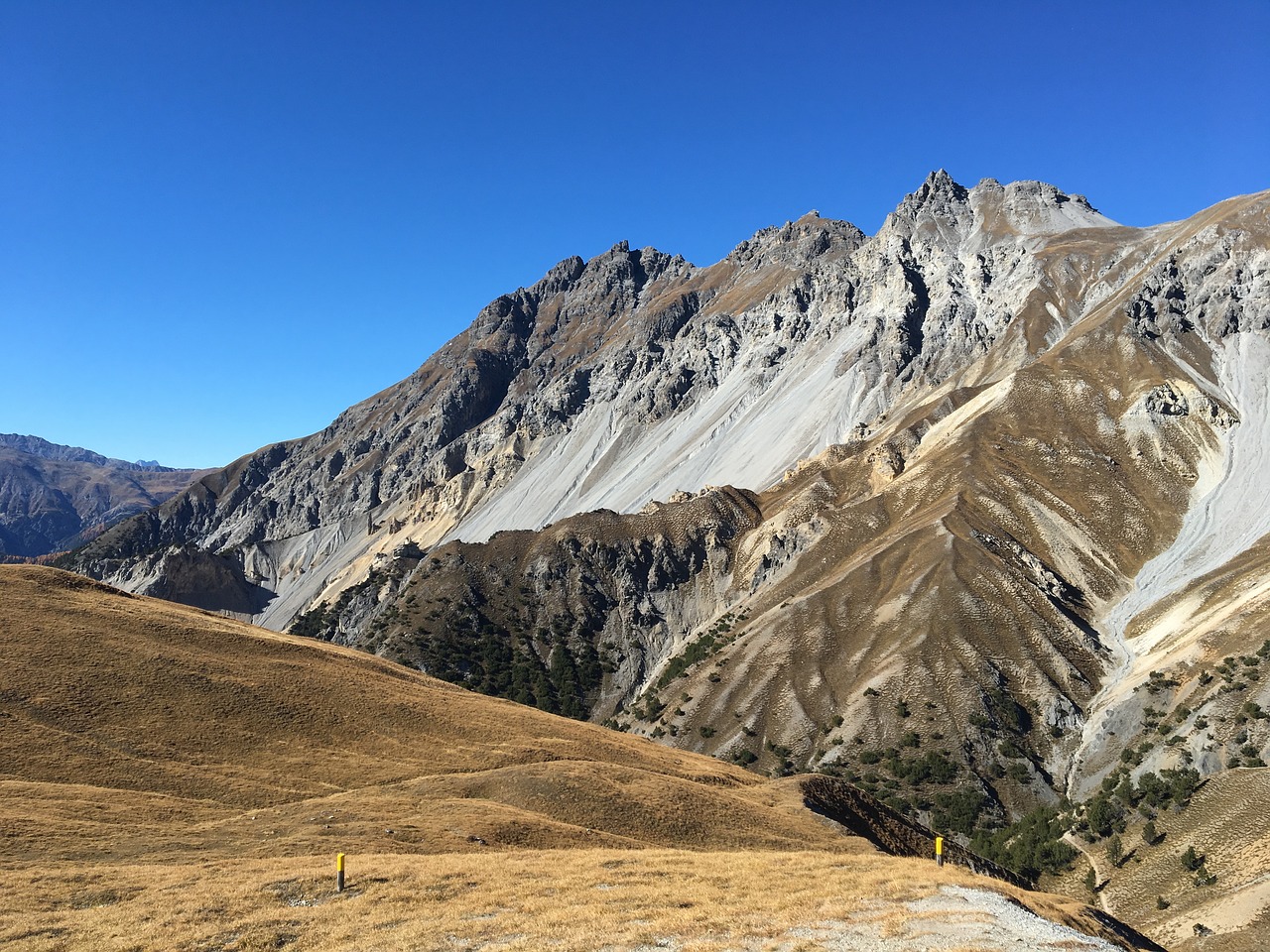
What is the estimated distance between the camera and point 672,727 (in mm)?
108312

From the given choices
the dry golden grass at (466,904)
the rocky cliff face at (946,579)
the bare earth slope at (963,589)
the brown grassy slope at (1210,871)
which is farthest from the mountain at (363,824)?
the rocky cliff face at (946,579)

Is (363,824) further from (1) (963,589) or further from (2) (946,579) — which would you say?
(2) (946,579)

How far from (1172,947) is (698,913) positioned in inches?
1729

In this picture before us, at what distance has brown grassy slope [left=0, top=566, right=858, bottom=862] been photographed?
112 feet

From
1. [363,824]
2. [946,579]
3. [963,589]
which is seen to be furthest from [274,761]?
[946,579]

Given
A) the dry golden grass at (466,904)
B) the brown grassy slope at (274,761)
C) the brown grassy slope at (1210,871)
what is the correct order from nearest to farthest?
the dry golden grass at (466,904) < the brown grassy slope at (274,761) < the brown grassy slope at (1210,871)

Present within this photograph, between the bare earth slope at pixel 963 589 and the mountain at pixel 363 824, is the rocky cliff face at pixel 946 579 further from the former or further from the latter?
the mountain at pixel 363 824

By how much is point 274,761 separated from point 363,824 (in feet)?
40.0

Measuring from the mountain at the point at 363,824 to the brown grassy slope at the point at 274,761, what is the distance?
19 cm

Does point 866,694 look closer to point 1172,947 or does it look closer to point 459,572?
point 1172,947

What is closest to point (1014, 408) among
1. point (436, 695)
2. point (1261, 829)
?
point (1261, 829)

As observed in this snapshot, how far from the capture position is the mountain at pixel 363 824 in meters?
22.4

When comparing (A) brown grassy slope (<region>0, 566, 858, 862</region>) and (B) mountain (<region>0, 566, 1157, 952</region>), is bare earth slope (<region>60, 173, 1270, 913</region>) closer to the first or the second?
(B) mountain (<region>0, 566, 1157, 952</region>)

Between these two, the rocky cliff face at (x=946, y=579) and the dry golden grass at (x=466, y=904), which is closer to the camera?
the dry golden grass at (x=466, y=904)
